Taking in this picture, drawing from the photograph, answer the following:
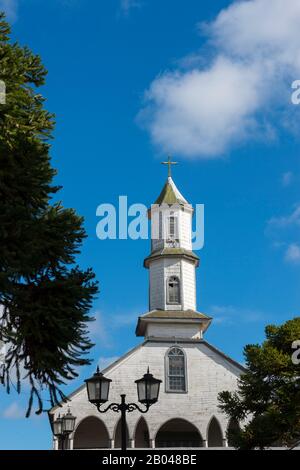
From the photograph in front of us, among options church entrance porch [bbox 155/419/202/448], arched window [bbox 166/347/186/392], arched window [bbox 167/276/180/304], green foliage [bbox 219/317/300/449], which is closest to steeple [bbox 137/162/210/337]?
arched window [bbox 167/276/180/304]

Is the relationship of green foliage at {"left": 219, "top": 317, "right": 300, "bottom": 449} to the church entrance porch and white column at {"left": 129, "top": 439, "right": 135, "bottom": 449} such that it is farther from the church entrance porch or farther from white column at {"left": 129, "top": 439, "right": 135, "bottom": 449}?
the church entrance porch

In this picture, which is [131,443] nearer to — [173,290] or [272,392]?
[173,290]

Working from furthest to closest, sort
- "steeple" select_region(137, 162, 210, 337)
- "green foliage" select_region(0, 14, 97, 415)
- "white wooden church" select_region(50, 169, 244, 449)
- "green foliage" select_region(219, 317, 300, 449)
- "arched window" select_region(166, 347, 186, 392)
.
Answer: "steeple" select_region(137, 162, 210, 337) → "arched window" select_region(166, 347, 186, 392) → "white wooden church" select_region(50, 169, 244, 449) → "green foliage" select_region(219, 317, 300, 449) → "green foliage" select_region(0, 14, 97, 415)

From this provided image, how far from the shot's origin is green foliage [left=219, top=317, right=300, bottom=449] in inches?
920

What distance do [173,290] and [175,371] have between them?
230 inches

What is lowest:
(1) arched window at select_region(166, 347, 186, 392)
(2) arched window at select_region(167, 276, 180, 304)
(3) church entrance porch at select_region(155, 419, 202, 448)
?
(3) church entrance porch at select_region(155, 419, 202, 448)

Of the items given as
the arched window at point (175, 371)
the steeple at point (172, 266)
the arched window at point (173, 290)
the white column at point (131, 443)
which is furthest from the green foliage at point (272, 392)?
the arched window at point (173, 290)

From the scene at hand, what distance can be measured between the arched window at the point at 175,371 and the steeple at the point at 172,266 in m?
1.99

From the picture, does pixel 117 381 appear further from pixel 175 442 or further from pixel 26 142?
pixel 26 142

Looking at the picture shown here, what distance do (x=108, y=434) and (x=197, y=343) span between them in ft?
24.1

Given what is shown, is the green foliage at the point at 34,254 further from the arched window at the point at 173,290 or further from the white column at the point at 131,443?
the arched window at the point at 173,290

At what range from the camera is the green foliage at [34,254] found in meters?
15.0

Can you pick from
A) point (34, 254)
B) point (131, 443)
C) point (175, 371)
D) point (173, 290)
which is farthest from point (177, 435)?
point (34, 254)
